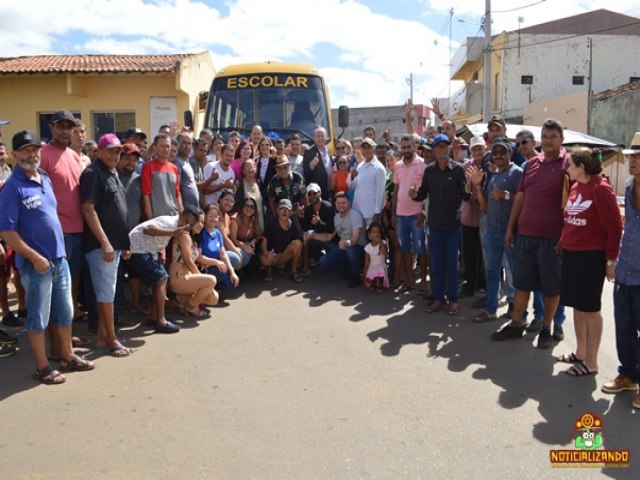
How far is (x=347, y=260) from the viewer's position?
7914 millimetres

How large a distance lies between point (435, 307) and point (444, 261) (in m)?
0.53

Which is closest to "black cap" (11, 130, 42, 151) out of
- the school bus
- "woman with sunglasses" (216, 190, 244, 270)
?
"woman with sunglasses" (216, 190, 244, 270)

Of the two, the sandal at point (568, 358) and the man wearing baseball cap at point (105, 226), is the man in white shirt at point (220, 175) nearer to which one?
the man wearing baseball cap at point (105, 226)

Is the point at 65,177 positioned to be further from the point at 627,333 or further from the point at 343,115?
the point at 343,115

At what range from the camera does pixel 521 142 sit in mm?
5949

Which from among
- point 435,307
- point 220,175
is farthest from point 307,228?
point 435,307

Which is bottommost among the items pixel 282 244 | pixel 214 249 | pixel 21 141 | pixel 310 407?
pixel 310 407

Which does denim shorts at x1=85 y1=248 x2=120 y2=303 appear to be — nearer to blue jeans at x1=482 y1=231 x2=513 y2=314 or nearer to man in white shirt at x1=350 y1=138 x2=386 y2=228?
man in white shirt at x1=350 y1=138 x2=386 y2=228

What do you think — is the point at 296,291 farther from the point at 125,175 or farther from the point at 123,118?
the point at 123,118

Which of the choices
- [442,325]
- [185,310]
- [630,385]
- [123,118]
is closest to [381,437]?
[630,385]

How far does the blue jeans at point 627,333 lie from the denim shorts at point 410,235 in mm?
3066

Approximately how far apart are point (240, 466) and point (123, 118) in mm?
16197

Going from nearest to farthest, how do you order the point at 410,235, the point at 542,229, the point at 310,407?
1. the point at 310,407
2. the point at 542,229
3. the point at 410,235

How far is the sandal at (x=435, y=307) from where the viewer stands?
6.29 meters
